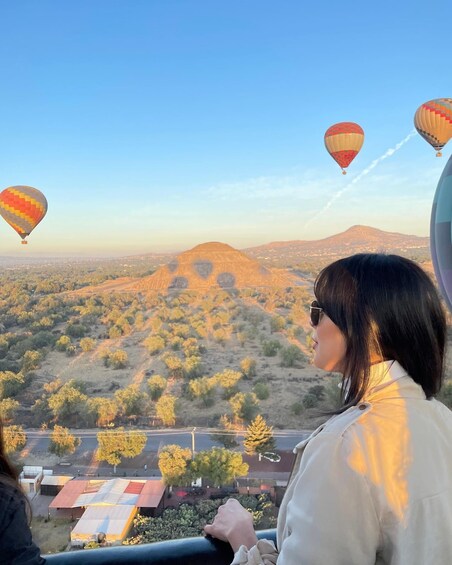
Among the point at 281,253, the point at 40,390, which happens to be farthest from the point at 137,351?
the point at 281,253

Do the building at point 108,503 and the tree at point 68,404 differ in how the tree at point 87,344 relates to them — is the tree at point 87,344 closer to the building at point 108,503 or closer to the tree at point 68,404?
the tree at point 68,404

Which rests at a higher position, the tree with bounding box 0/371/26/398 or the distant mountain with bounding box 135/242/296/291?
the distant mountain with bounding box 135/242/296/291

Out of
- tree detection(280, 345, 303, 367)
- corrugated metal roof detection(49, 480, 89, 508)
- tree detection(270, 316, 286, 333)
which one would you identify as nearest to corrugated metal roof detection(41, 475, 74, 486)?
corrugated metal roof detection(49, 480, 89, 508)

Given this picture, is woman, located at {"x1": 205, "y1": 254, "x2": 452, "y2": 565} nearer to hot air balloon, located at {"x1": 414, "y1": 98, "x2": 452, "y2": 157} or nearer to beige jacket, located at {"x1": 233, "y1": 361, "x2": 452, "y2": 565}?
beige jacket, located at {"x1": 233, "y1": 361, "x2": 452, "y2": 565}

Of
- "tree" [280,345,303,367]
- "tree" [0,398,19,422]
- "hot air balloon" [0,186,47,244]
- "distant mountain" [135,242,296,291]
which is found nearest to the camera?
"tree" [0,398,19,422]

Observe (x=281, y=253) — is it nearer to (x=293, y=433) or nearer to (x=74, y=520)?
(x=293, y=433)

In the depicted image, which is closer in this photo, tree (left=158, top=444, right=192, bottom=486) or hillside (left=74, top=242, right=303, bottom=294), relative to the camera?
tree (left=158, top=444, right=192, bottom=486)

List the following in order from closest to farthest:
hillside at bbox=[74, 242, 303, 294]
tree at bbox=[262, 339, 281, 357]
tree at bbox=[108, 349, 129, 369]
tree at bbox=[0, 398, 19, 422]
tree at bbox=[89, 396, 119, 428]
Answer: tree at bbox=[89, 396, 119, 428] → tree at bbox=[0, 398, 19, 422] → tree at bbox=[108, 349, 129, 369] → tree at bbox=[262, 339, 281, 357] → hillside at bbox=[74, 242, 303, 294]
